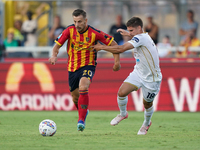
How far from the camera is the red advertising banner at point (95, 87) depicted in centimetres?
1213

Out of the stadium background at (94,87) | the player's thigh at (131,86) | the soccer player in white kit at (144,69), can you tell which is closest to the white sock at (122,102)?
the soccer player in white kit at (144,69)

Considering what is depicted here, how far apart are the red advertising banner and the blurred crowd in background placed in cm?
238

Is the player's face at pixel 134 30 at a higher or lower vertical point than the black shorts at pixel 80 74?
higher

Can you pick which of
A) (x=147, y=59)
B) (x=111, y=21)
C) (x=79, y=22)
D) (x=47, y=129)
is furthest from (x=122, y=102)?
(x=111, y=21)

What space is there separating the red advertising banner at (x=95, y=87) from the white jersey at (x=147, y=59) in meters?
4.91

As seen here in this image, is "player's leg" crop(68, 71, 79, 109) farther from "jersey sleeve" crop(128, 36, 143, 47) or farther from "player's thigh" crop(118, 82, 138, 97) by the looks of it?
"jersey sleeve" crop(128, 36, 143, 47)

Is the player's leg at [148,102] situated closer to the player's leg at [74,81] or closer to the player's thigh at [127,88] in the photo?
the player's thigh at [127,88]

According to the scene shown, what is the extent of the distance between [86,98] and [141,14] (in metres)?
9.06

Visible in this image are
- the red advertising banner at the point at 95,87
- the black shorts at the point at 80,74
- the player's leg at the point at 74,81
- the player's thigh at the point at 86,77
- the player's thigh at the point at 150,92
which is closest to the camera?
the player's thigh at the point at 150,92

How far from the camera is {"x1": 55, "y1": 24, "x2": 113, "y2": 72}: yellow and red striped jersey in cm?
778

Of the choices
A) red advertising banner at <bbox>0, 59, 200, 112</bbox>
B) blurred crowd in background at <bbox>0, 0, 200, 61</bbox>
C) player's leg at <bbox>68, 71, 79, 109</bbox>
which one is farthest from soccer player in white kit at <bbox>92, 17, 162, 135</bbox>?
blurred crowd in background at <bbox>0, 0, 200, 61</bbox>

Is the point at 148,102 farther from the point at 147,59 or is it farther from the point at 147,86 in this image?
the point at 147,59

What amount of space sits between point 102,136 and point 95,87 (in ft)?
18.7

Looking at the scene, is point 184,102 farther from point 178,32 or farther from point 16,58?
point 16,58
